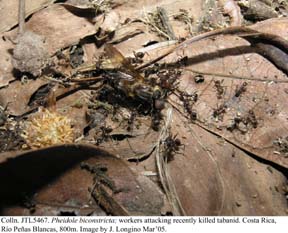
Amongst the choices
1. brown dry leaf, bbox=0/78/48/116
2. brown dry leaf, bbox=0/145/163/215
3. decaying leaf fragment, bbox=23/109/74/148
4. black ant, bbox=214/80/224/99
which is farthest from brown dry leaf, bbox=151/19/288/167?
brown dry leaf, bbox=0/78/48/116

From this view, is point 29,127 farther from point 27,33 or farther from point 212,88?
point 212,88

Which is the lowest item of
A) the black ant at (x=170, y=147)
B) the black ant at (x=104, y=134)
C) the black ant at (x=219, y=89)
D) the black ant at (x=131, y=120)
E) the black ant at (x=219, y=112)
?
the black ant at (x=104, y=134)

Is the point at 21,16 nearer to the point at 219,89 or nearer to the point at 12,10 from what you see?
the point at 12,10

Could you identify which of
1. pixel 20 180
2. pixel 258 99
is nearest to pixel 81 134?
pixel 20 180

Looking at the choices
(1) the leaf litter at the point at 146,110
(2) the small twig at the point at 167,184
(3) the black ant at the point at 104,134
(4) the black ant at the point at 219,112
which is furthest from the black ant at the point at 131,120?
(4) the black ant at the point at 219,112

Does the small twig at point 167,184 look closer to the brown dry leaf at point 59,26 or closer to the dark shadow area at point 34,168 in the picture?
the dark shadow area at point 34,168

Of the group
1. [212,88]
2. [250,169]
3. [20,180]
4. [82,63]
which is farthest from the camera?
[82,63]
